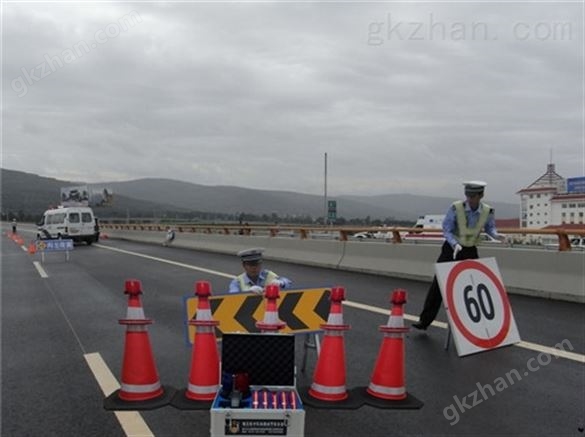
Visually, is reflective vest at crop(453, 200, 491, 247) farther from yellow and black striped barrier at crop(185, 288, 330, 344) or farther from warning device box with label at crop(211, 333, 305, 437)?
warning device box with label at crop(211, 333, 305, 437)

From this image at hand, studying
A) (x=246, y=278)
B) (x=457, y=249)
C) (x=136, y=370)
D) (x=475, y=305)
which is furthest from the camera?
(x=457, y=249)

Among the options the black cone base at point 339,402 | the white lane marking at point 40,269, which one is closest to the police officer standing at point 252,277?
the black cone base at point 339,402

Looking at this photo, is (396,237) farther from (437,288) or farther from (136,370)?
(136,370)

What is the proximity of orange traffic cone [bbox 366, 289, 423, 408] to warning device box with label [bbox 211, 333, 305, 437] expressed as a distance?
35.5 inches

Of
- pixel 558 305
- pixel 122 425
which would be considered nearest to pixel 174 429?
pixel 122 425

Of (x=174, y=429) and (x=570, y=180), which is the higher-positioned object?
(x=570, y=180)

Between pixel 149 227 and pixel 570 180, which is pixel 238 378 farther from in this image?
pixel 149 227

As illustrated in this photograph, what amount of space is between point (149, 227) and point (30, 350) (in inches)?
1640

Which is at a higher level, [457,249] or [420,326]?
[457,249]

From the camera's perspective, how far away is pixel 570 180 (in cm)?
1295

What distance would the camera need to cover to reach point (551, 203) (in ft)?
41.1

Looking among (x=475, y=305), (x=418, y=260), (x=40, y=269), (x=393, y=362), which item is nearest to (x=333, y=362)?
(x=393, y=362)

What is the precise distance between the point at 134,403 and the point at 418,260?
1044 cm

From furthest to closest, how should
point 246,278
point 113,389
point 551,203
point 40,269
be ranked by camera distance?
point 40,269 < point 551,203 < point 246,278 < point 113,389
